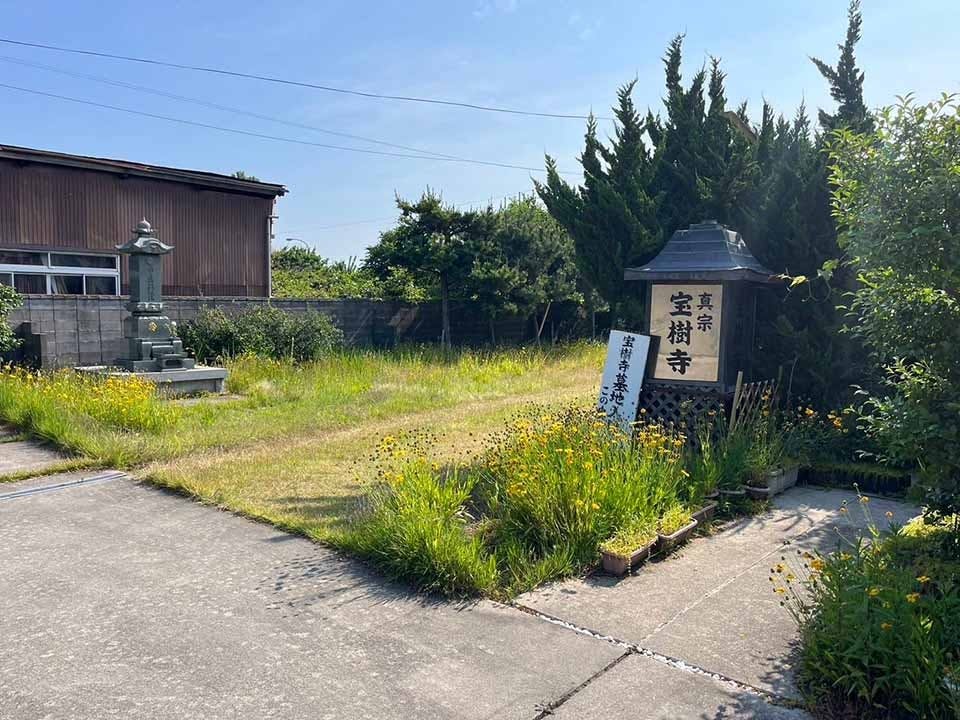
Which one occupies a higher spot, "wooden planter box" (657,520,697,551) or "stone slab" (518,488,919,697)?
"wooden planter box" (657,520,697,551)

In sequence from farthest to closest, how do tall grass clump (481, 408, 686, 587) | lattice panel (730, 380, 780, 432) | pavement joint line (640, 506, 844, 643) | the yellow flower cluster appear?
the yellow flower cluster, lattice panel (730, 380, 780, 432), tall grass clump (481, 408, 686, 587), pavement joint line (640, 506, 844, 643)

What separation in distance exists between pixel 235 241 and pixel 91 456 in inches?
460

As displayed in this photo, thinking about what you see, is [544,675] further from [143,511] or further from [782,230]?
[782,230]

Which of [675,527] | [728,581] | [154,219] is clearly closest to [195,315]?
[154,219]

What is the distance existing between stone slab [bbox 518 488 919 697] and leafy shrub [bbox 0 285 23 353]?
9.02m

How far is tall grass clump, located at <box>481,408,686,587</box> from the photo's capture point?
172 inches

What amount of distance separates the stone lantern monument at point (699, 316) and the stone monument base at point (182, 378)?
23.0 ft

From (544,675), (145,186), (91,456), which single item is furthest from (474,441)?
(145,186)

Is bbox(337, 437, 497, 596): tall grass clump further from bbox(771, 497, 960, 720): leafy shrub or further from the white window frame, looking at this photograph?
the white window frame

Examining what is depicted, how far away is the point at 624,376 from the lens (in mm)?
6828

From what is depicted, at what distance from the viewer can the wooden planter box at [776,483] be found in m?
5.68

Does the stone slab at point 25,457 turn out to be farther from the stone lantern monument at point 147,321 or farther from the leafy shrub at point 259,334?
the leafy shrub at point 259,334

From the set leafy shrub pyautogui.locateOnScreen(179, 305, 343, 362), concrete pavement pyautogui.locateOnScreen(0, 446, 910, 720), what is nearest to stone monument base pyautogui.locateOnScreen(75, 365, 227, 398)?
leafy shrub pyautogui.locateOnScreen(179, 305, 343, 362)

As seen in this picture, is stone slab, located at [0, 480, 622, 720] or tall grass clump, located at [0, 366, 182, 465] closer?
stone slab, located at [0, 480, 622, 720]
